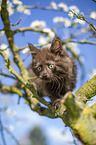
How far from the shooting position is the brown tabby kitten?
198cm

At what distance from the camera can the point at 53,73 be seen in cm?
200

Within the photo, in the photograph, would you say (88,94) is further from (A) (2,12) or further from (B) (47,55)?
(A) (2,12)

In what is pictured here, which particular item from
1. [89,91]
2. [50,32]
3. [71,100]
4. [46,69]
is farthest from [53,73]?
[50,32]

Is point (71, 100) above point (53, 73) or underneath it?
underneath

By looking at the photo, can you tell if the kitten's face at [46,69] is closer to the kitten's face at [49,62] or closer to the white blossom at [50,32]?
the kitten's face at [49,62]

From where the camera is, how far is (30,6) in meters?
3.04

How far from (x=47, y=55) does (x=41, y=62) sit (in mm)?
145

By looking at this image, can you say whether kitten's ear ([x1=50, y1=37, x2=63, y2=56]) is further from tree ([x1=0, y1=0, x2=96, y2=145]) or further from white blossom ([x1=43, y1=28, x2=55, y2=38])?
white blossom ([x1=43, y1=28, x2=55, y2=38])

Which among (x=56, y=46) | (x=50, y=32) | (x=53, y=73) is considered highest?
(x=50, y=32)

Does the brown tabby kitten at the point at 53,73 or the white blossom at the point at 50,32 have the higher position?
the white blossom at the point at 50,32

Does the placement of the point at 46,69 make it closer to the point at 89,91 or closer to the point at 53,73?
the point at 53,73

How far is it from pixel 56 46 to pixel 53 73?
41 cm

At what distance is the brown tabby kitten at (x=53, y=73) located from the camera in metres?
1.98

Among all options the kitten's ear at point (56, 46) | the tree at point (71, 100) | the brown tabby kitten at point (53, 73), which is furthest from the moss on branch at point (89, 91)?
the kitten's ear at point (56, 46)
